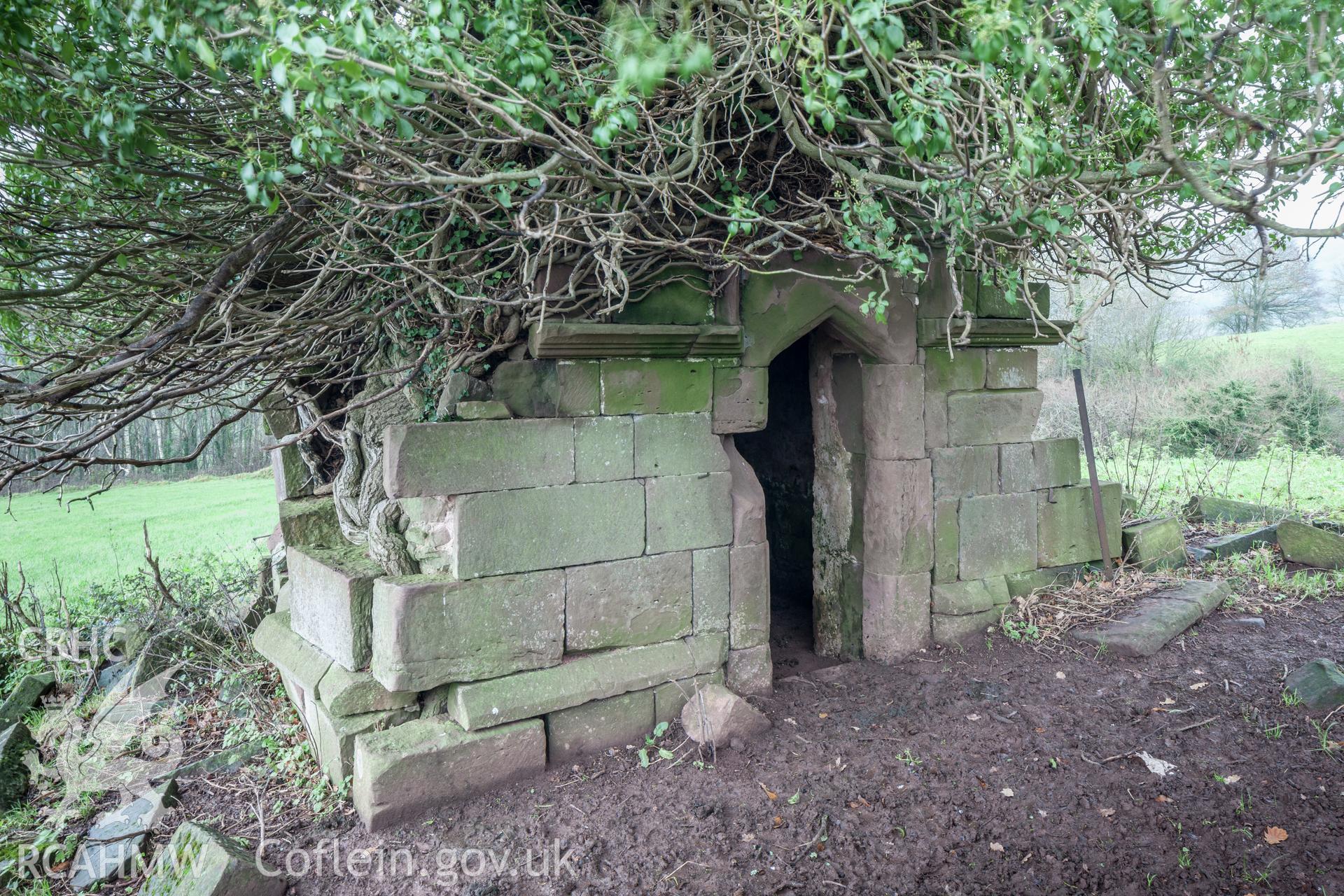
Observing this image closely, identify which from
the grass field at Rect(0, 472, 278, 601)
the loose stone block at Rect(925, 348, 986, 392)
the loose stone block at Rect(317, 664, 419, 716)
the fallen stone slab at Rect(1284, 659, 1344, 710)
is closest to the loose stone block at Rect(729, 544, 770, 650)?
the loose stone block at Rect(925, 348, 986, 392)

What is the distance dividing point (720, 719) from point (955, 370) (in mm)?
2640

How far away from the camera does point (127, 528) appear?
21.5 ft

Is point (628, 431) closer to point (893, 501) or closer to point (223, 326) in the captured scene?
point (893, 501)

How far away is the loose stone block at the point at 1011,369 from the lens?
16.4 feet

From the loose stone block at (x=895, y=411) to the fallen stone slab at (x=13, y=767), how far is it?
4911mm

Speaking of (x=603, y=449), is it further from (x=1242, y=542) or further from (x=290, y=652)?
(x=1242, y=542)

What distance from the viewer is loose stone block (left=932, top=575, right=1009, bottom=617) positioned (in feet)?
15.7

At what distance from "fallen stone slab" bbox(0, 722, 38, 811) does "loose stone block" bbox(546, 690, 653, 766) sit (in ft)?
8.93

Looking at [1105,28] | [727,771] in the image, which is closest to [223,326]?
[727,771]

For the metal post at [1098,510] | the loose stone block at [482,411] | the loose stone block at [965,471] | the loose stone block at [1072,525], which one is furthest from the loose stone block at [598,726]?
the metal post at [1098,510]

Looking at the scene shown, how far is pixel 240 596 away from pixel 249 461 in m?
3.12

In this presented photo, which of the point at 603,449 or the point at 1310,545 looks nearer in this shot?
the point at 603,449

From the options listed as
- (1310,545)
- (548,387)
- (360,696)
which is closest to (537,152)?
(548,387)

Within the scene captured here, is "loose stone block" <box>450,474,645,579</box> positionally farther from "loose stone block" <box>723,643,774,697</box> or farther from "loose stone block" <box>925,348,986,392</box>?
"loose stone block" <box>925,348,986,392</box>
